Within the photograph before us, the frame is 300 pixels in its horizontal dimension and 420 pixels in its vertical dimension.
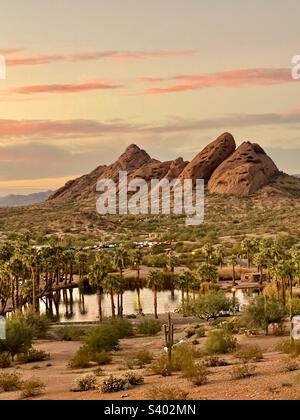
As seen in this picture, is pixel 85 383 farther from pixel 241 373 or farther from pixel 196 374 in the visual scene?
pixel 241 373

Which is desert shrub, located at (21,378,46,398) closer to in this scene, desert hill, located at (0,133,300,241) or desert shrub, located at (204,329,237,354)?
desert shrub, located at (204,329,237,354)

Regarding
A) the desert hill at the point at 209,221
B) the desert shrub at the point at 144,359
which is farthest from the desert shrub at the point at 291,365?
the desert hill at the point at 209,221

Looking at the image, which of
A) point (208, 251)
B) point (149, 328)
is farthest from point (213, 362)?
point (208, 251)

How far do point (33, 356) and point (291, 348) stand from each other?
603 inches

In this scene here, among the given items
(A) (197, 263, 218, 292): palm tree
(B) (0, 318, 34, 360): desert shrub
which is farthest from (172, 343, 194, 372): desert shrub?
(A) (197, 263, 218, 292): palm tree

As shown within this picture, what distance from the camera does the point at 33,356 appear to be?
38.6m

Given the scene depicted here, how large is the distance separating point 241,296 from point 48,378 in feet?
145

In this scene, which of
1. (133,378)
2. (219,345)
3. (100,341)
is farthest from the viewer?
(100,341)

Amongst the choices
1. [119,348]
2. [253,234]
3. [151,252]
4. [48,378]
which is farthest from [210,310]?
[253,234]

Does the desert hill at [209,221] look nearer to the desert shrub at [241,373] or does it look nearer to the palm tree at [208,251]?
the palm tree at [208,251]

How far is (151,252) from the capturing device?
369 ft

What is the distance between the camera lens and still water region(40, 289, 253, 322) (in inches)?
2611
